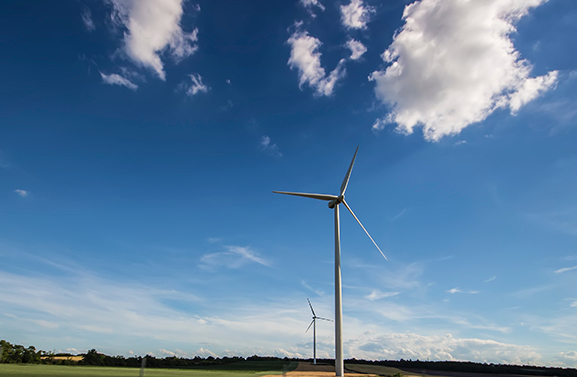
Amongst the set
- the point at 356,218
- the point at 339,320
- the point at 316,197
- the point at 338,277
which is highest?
the point at 316,197

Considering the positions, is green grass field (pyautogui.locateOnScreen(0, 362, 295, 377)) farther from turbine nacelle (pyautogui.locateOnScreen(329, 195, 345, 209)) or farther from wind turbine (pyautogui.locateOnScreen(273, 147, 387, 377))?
turbine nacelle (pyautogui.locateOnScreen(329, 195, 345, 209))

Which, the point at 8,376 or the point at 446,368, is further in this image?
the point at 446,368

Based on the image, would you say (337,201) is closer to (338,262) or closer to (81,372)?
(338,262)

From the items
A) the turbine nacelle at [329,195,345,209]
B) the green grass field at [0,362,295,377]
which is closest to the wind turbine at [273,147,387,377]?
the turbine nacelle at [329,195,345,209]

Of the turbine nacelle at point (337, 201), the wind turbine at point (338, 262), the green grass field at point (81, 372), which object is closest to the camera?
the green grass field at point (81, 372)

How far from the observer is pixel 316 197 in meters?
64.9

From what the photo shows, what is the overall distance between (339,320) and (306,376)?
1297 cm

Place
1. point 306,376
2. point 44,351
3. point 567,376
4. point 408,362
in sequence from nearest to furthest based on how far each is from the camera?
point 306,376 < point 44,351 < point 567,376 < point 408,362

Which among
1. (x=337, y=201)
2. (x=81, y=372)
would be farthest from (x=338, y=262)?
(x=81, y=372)

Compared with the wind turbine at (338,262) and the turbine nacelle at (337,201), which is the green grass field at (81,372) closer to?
the wind turbine at (338,262)

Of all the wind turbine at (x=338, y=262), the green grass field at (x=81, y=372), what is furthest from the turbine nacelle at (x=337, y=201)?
the green grass field at (x=81, y=372)

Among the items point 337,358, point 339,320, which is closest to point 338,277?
point 339,320

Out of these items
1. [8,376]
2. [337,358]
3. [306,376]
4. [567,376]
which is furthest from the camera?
[567,376]

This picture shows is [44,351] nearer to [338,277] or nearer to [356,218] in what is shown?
[338,277]
